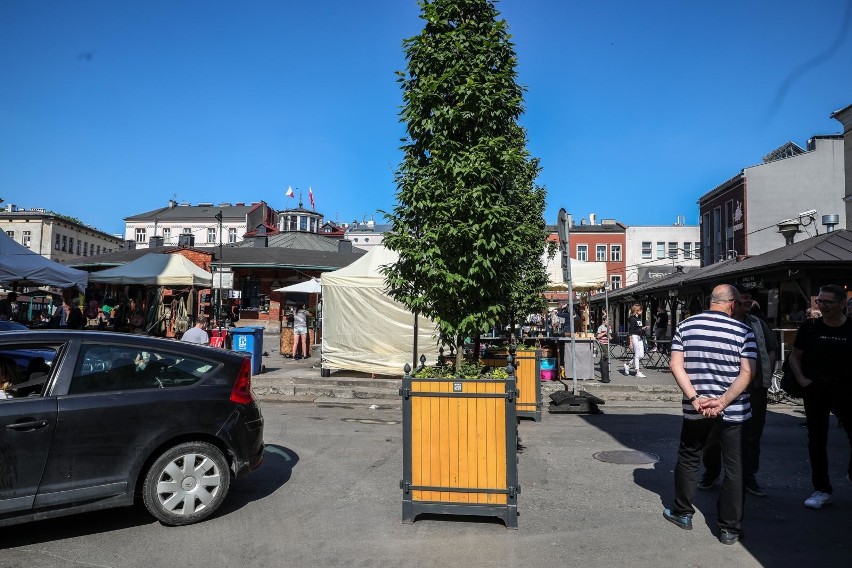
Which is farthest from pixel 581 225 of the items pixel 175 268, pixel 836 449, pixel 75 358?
pixel 75 358

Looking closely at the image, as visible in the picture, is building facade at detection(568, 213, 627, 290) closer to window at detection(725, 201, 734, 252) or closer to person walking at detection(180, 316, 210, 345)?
window at detection(725, 201, 734, 252)

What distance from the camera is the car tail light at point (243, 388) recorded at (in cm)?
521

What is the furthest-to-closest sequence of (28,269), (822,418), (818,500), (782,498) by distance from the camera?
(28,269) < (782,498) < (822,418) < (818,500)

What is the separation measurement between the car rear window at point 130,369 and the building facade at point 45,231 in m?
67.5

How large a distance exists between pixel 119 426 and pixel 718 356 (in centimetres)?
459

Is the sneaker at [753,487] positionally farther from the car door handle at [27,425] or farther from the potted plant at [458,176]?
the car door handle at [27,425]

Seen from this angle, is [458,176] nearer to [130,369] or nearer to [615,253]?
[130,369]

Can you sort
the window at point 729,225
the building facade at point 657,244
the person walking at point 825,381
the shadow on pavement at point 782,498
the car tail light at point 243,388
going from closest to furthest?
1. the shadow on pavement at point 782,498
2. the car tail light at point 243,388
3. the person walking at point 825,381
4. the window at point 729,225
5. the building facade at point 657,244

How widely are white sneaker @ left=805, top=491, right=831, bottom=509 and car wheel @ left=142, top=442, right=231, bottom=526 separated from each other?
198 inches

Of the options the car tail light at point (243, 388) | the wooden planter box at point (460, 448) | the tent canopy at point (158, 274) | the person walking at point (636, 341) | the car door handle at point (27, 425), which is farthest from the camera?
the tent canopy at point (158, 274)

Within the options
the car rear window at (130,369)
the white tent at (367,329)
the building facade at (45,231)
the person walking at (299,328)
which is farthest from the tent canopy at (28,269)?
the building facade at (45,231)

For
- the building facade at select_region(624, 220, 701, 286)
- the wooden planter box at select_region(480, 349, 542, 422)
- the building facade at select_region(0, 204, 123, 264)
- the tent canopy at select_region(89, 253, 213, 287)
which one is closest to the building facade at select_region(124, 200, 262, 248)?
the building facade at select_region(0, 204, 123, 264)

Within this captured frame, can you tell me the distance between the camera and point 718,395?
4605mm

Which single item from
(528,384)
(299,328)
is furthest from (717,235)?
(528,384)
